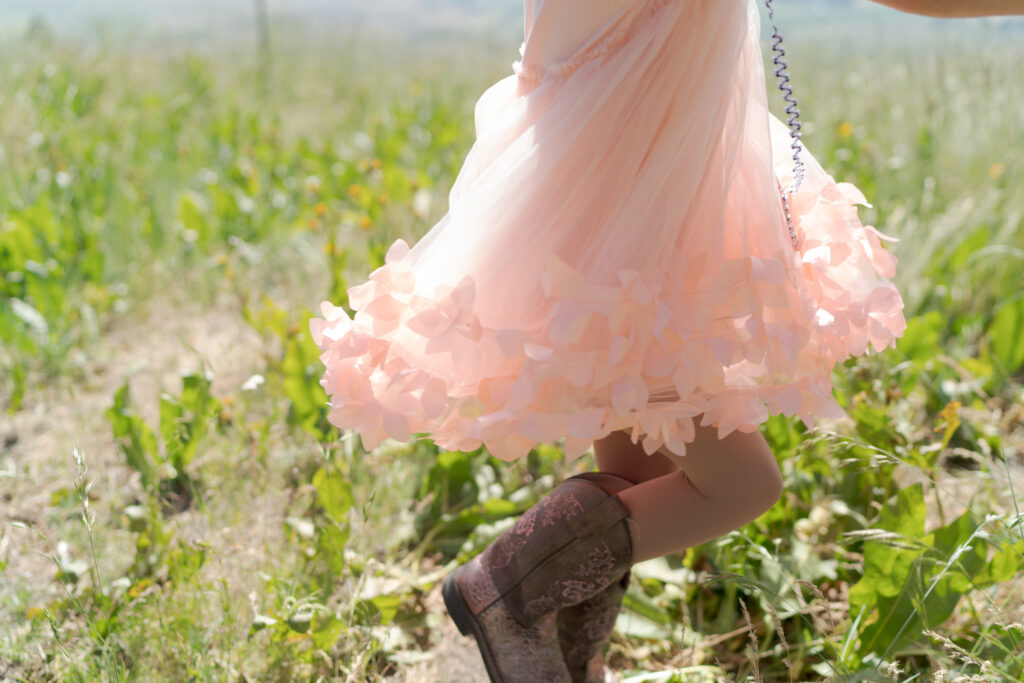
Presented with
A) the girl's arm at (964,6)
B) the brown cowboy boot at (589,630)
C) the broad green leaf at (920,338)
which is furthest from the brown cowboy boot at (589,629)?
the broad green leaf at (920,338)

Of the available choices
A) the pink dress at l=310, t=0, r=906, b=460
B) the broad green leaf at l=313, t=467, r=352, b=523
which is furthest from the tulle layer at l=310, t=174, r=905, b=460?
the broad green leaf at l=313, t=467, r=352, b=523

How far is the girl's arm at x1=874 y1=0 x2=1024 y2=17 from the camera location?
3.32 feet

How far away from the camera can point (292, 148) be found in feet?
14.8

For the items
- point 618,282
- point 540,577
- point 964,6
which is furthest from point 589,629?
point 964,6

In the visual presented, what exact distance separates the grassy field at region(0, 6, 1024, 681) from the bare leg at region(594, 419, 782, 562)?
0.08 meters

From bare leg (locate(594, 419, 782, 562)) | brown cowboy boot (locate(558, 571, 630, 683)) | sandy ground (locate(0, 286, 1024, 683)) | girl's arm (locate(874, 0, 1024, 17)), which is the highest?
girl's arm (locate(874, 0, 1024, 17))

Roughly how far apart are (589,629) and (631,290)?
638mm

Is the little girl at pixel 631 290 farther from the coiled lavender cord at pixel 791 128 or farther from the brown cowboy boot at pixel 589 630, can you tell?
the brown cowboy boot at pixel 589 630

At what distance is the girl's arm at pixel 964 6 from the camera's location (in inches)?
39.8

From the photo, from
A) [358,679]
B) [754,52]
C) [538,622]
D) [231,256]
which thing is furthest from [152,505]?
[231,256]

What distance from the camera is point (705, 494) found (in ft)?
3.78

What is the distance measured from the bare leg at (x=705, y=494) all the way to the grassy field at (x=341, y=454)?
3.0 inches

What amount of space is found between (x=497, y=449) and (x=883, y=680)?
0.60m

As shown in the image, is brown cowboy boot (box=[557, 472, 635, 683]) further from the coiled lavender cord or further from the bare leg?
the coiled lavender cord
